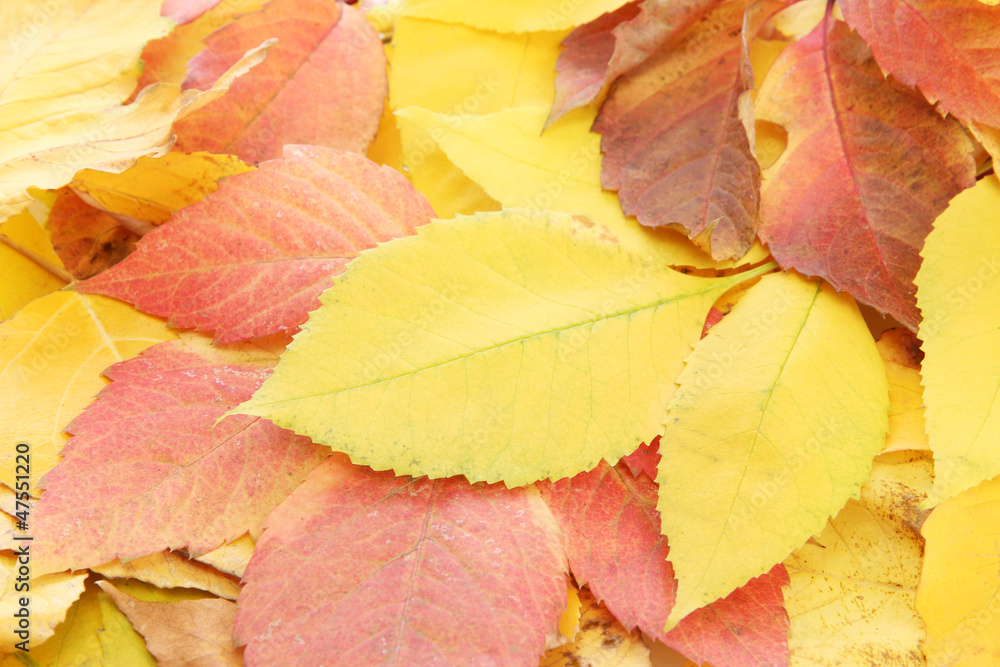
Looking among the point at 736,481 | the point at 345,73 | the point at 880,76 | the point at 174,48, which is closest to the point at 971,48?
the point at 880,76

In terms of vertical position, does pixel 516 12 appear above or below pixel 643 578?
above

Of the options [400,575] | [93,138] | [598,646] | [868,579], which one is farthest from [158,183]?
[868,579]

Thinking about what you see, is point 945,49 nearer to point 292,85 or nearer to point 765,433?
point 765,433

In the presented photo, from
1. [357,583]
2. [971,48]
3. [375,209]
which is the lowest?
[357,583]

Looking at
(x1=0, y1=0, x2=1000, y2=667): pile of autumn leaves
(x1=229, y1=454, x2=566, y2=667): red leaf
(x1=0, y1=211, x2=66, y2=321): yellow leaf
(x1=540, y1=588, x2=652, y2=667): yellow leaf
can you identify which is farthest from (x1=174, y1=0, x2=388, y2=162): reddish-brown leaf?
(x1=540, y1=588, x2=652, y2=667): yellow leaf

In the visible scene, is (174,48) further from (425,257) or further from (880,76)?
(880,76)

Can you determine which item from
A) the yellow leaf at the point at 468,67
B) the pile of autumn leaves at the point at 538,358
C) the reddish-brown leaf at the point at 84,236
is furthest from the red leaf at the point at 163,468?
the yellow leaf at the point at 468,67

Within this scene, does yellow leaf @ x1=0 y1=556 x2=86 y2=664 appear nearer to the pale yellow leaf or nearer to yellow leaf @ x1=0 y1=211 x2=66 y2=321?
the pale yellow leaf

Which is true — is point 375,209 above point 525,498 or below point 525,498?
above
